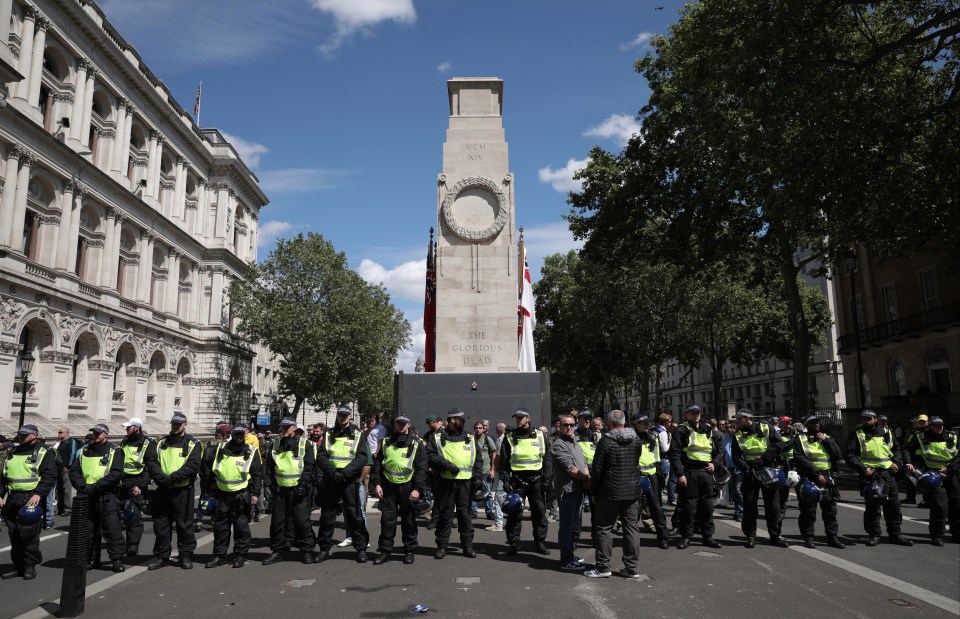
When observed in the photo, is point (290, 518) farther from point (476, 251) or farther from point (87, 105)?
point (87, 105)

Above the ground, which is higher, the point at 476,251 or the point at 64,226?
the point at 64,226

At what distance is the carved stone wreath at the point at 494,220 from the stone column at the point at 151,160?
3102cm

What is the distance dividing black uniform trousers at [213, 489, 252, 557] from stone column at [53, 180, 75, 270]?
27.2 meters

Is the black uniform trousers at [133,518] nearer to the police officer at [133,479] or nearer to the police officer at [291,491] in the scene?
the police officer at [133,479]

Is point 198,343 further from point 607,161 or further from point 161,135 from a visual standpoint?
point 607,161

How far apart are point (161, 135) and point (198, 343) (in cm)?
1406

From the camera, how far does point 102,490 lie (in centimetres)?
849

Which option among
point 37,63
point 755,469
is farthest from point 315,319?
point 755,469

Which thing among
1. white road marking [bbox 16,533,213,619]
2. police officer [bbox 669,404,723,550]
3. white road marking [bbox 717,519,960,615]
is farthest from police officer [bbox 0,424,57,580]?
white road marking [bbox 717,519,960,615]

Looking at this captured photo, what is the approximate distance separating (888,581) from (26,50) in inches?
1349

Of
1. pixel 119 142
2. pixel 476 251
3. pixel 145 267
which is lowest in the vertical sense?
pixel 476 251

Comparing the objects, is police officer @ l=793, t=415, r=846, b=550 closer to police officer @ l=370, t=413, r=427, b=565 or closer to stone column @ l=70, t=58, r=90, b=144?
police officer @ l=370, t=413, r=427, b=565

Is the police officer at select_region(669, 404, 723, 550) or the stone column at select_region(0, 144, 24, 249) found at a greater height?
the stone column at select_region(0, 144, 24, 249)

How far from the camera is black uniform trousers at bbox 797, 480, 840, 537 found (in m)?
9.34
